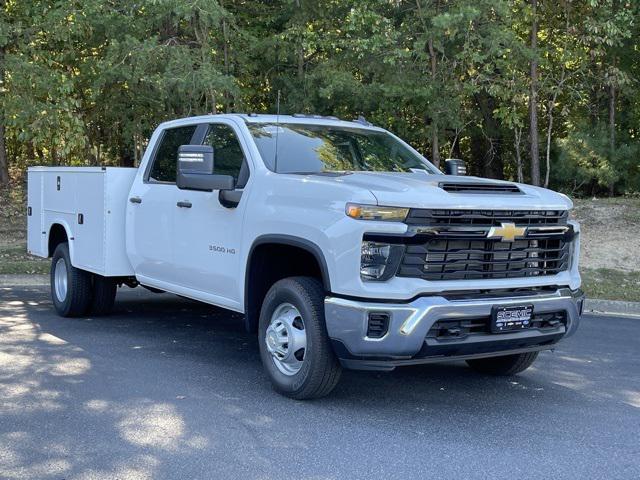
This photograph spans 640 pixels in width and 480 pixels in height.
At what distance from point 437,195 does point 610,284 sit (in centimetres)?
801

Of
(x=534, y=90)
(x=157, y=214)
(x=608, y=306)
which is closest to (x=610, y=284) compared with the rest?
(x=608, y=306)

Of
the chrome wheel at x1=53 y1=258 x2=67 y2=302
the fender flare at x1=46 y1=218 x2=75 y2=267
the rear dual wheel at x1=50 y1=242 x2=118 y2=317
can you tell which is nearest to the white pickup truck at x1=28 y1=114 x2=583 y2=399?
the fender flare at x1=46 y1=218 x2=75 y2=267

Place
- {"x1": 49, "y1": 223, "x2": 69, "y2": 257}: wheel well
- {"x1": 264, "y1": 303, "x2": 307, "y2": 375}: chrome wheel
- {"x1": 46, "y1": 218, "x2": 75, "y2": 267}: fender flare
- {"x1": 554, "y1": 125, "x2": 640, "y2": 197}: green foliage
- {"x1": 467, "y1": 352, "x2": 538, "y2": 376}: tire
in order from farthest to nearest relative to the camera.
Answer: {"x1": 554, "y1": 125, "x2": 640, "y2": 197}: green foliage → {"x1": 49, "y1": 223, "x2": 69, "y2": 257}: wheel well → {"x1": 46, "y1": 218, "x2": 75, "y2": 267}: fender flare → {"x1": 467, "y1": 352, "x2": 538, "y2": 376}: tire → {"x1": 264, "y1": 303, "x2": 307, "y2": 375}: chrome wheel

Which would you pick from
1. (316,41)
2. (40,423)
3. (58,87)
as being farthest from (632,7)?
(40,423)

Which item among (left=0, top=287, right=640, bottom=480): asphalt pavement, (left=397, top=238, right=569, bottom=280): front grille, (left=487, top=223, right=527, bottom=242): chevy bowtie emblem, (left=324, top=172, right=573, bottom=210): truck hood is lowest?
(left=0, top=287, right=640, bottom=480): asphalt pavement

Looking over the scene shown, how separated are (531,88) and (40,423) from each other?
15204 mm

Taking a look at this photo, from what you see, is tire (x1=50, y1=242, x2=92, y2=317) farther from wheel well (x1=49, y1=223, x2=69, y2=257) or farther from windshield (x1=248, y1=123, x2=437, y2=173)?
windshield (x1=248, y1=123, x2=437, y2=173)

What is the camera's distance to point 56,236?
942 centimetres

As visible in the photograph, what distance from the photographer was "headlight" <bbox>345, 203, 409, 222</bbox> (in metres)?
5.06

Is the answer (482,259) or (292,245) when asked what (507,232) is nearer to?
(482,259)

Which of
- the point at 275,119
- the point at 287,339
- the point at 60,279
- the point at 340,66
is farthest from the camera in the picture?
the point at 340,66

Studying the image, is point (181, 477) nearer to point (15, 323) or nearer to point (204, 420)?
point (204, 420)

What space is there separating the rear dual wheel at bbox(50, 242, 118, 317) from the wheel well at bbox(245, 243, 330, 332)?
304 centimetres

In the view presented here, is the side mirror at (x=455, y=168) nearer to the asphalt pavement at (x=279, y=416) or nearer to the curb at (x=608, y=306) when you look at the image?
the asphalt pavement at (x=279, y=416)
